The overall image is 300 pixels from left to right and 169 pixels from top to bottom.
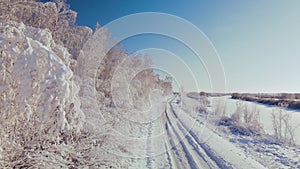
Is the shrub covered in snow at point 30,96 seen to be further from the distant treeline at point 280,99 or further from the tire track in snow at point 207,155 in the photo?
the distant treeline at point 280,99

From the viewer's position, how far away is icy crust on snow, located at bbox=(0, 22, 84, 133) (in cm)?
321

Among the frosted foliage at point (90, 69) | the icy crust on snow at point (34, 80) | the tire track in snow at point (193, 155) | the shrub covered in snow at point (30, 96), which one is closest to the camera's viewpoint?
the shrub covered in snow at point (30, 96)

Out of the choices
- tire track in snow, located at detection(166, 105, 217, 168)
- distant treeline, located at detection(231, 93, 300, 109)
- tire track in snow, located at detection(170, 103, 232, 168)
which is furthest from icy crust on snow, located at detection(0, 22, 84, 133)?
distant treeline, located at detection(231, 93, 300, 109)

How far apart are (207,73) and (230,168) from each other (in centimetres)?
684

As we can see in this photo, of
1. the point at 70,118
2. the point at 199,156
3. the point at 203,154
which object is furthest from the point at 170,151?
the point at 70,118

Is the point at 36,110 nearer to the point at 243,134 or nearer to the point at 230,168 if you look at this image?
the point at 230,168

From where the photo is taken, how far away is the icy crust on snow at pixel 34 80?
3.21 meters

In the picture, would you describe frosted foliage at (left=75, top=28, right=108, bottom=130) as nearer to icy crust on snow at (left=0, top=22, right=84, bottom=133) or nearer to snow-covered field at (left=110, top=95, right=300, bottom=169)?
snow-covered field at (left=110, top=95, right=300, bottom=169)

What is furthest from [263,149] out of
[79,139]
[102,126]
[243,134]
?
[79,139]

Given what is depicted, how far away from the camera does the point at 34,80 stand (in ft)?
11.8

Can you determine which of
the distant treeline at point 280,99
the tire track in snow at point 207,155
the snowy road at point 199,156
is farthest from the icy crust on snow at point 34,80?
the distant treeline at point 280,99

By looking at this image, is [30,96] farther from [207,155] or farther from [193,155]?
[207,155]

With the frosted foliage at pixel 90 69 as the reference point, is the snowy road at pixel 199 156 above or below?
below

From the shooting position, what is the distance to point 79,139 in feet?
17.1
